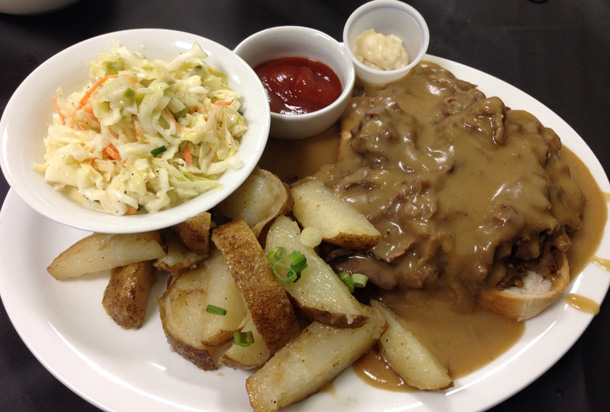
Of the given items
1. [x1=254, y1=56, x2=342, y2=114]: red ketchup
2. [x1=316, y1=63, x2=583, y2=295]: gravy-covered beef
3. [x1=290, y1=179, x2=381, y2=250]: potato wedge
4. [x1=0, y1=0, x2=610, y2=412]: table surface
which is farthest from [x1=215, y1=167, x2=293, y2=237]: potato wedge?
[x1=0, y1=0, x2=610, y2=412]: table surface

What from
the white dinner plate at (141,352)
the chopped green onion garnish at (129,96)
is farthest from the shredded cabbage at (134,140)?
the white dinner plate at (141,352)

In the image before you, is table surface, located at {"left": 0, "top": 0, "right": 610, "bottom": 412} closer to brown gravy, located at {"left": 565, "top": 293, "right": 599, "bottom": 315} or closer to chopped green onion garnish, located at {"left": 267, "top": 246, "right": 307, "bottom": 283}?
brown gravy, located at {"left": 565, "top": 293, "right": 599, "bottom": 315}

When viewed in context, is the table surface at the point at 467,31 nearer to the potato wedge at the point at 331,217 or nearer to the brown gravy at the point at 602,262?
the brown gravy at the point at 602,262

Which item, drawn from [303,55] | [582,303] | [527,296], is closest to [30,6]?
[303,55]

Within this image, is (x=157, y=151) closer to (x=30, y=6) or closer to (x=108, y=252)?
(x=108, y=252)

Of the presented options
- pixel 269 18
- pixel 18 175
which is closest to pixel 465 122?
pixel 18 175

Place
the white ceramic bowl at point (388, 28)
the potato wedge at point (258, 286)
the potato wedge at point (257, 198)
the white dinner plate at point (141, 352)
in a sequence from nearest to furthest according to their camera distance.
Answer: the potato wedge at point (258, 286) < the white dinner plate at point (141, 352) < the potato wedge at point (257, 198) < the white ceramic bowl at point (388, 28)
